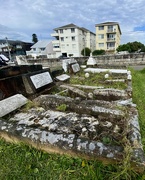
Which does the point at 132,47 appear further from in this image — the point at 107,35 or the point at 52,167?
the point at 52,167

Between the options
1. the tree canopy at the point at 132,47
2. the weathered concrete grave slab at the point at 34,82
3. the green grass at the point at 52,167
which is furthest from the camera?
the tree canopy at the point at 132,47

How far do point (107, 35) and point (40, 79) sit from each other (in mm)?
37138

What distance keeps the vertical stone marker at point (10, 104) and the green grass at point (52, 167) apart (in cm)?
80

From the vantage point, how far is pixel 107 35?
3509 cm

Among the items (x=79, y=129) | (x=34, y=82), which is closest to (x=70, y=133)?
(x=79, y=129)

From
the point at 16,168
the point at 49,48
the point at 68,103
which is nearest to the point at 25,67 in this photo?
the point at 68,103

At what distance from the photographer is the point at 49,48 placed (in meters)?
40.1

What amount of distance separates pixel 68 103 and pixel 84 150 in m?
1.29

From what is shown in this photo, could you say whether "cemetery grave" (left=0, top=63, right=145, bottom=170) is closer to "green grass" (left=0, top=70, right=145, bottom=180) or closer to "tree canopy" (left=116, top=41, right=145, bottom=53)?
"green grass" (left=0, top=70, right=145, bottom=180)

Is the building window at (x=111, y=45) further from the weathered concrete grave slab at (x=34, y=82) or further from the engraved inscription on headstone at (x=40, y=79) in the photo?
the weathered concrete grave slab at (x=34, y=82)

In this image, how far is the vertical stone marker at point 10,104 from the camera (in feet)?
7.31

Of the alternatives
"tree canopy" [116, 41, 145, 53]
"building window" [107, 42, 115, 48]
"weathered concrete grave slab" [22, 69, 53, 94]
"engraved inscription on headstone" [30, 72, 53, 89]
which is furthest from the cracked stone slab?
"building window" [107, 42, 115, 48]

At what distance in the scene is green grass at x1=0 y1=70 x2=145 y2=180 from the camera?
1195mm

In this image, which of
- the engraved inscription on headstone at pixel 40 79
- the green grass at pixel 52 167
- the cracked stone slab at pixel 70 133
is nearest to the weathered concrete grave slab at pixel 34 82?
the engraved inscription on headstone at pixel 40 79
